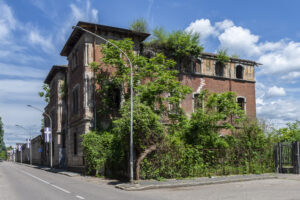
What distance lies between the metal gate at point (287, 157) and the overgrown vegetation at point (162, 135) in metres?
0.49

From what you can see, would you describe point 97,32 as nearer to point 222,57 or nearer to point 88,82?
point 88,82

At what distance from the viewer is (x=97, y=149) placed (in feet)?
70.0

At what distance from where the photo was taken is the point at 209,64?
31047 millimetres

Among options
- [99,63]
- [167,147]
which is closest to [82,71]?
[99,63]

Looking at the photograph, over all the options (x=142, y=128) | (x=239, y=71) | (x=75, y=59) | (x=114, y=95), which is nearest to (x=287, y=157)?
(x=142, y=128)

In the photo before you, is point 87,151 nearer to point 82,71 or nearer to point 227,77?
point 82,71

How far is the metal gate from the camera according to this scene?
19.8 meters

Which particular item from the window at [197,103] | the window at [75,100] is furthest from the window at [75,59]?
the window at [197,103]

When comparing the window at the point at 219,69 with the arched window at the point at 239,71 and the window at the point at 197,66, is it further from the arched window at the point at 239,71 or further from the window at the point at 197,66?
the window at the point at 197,66

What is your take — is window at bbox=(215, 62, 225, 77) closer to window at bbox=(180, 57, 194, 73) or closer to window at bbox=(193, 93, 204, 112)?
window at bbox=(180, 57, 194, 73)

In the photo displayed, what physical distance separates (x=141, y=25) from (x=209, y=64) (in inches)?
317

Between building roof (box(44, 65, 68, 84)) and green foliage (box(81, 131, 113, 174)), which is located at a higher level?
building roof (box(44, 65, 68, 84))

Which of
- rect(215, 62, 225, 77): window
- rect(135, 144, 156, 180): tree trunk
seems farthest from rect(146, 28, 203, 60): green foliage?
rect(135, 144, 156, 180): tree trunk

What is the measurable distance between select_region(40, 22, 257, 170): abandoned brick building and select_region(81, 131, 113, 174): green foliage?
2619 millimetres
